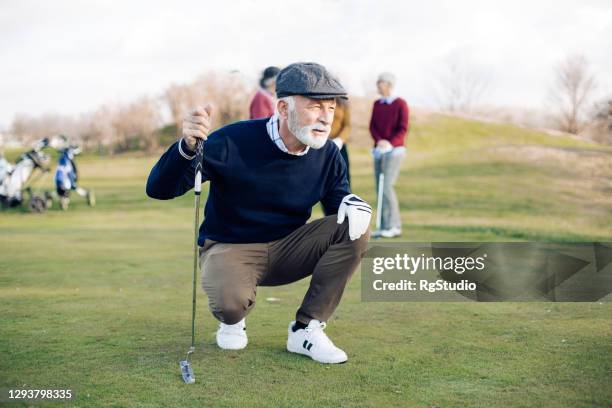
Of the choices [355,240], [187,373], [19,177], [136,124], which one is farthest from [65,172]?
[136,124]

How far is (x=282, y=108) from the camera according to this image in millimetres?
4113

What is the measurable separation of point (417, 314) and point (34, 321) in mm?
2536

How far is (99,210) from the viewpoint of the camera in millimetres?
17609

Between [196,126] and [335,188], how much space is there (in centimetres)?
104

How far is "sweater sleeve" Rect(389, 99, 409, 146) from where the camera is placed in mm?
10000

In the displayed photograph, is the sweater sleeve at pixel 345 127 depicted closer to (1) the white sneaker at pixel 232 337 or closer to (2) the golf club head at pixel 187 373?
(1) the white sneaker at pixel 232 337

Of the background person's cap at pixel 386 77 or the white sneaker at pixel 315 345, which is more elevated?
the background person's cap at pixel 386 77

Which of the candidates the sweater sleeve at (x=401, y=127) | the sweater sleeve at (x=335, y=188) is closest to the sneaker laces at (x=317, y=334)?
the sweater sleeve at (x=335, y=188)

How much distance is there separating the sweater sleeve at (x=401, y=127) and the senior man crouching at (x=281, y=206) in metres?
5.83

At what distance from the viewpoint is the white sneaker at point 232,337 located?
403 centimetres

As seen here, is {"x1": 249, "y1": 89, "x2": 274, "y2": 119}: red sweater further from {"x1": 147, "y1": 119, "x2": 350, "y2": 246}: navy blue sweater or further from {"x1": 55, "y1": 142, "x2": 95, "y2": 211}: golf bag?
{"x1": 55, "y1": 142, "x2": 95, "y2": 211}: golf bag

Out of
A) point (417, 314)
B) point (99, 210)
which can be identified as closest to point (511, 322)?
point (417, 314)

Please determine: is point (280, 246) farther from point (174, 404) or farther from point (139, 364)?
point (174, 404)

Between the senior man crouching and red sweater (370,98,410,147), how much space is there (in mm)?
5844
